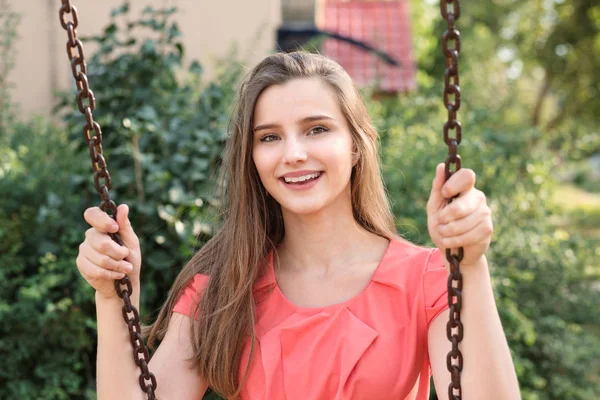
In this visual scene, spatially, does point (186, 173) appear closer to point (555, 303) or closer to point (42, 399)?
point (42, 399)

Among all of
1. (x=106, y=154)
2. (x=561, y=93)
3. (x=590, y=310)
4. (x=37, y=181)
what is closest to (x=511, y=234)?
(x=590, y=310)

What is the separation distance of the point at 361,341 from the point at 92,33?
4.75 metres

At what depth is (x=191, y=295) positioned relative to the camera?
2.54m

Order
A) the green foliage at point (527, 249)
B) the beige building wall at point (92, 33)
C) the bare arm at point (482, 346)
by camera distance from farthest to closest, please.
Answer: the beige building wall at point (92, 33)
the green foliage at point (527, 249)
the bare arm at point (482, 346)

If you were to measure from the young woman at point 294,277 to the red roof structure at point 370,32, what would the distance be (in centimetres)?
786

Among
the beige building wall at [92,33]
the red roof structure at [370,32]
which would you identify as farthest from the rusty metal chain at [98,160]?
the red roof structure at [370,32]

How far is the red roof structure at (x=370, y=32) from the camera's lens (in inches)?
448

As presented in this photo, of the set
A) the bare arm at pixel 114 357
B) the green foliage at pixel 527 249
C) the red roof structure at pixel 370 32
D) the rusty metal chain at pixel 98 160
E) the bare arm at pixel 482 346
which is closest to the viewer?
the bare arm at pixel 482 346

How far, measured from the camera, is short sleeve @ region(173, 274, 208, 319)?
2504 mm

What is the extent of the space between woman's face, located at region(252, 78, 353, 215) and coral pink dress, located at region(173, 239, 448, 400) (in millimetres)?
312

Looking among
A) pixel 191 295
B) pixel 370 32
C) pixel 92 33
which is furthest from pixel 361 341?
pixel 370 32

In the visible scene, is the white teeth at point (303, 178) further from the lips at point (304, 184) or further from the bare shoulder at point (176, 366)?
the bare shoulder at point (176, 366)

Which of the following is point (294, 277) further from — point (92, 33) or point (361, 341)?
point (92, 33)

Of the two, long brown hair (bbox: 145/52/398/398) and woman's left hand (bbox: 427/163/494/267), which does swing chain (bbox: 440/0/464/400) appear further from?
long brown hair (bbox: 145/52/398/398)
